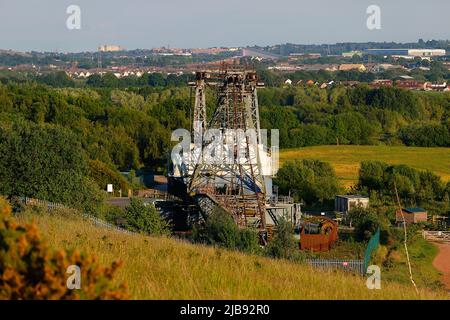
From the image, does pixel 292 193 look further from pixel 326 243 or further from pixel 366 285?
pixel 366 285

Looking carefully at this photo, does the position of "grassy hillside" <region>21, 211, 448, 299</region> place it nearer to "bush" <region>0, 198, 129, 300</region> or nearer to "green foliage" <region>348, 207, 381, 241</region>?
"bush" <region>0, 198, 129, 300</region>

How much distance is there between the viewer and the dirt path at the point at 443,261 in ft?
56.3

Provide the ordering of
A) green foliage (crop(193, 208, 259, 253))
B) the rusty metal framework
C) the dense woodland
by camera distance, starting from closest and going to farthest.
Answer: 1. green foliage (crop(193, 208, 259, 253))
2. the dense woodland
3. the rusty metal framework

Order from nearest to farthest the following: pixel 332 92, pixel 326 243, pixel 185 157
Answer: pixel 326 243
pixel 185 157
pixel 332 92

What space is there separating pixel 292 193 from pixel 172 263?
20.1 metres

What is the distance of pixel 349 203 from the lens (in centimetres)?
2511

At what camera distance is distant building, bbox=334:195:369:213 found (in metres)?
24.9

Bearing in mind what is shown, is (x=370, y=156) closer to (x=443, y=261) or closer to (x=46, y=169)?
(x=443, y=261)

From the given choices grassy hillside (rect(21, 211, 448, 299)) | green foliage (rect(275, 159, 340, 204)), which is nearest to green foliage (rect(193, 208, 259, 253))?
grassy hillside (rect(21, 211, 448, 299))

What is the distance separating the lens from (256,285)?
7.03m

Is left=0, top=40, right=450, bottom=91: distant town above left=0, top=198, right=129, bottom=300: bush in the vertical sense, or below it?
below

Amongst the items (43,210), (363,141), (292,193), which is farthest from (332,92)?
(43,210)

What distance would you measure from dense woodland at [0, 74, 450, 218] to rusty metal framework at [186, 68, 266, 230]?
2.96 m

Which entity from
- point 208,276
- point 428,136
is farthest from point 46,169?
point 428,136
